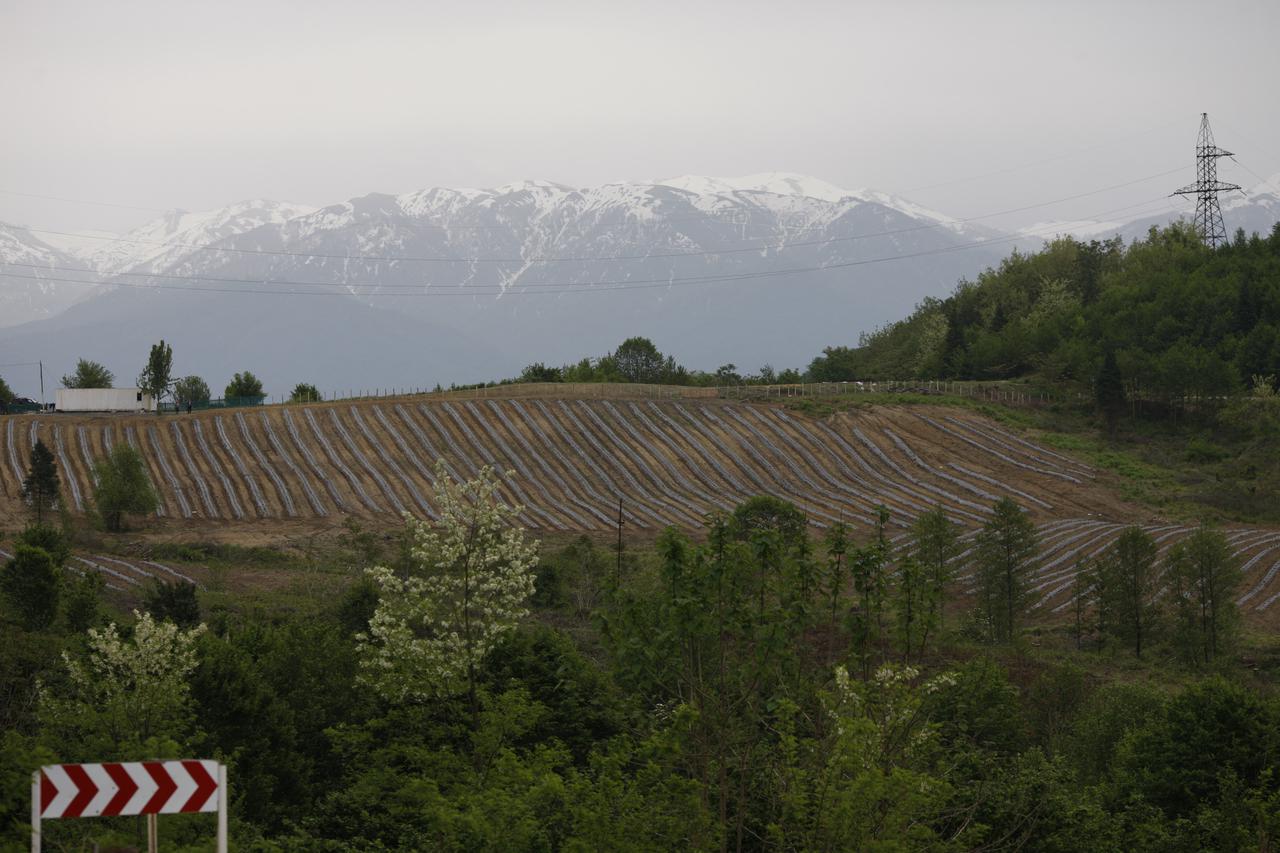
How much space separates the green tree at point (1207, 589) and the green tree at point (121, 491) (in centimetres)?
5548

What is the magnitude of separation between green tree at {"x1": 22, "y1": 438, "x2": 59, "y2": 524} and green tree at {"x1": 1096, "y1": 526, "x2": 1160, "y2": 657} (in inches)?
2187

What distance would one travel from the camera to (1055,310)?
5477 inches

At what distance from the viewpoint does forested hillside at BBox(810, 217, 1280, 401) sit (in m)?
109

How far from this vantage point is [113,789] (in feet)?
37.0

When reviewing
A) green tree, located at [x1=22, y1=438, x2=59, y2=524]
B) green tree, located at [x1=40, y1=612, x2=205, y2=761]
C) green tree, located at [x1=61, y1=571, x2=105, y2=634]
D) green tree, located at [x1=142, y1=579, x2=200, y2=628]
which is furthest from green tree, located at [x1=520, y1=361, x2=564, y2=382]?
green tree, located at [x1=40, y1=612, x2=205, y2=761]

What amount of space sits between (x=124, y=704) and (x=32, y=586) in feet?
69.0

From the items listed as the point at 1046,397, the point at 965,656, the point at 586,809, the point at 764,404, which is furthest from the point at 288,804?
the point at 1046,397

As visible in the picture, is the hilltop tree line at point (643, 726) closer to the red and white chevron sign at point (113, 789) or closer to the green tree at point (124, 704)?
the green tree at point (124, 704)

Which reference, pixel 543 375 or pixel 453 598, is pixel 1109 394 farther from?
pixel 453 598

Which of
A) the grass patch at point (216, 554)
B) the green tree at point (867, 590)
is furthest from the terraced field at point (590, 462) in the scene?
the green tree at point (867, 590)

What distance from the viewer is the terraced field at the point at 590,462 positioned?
258 ft

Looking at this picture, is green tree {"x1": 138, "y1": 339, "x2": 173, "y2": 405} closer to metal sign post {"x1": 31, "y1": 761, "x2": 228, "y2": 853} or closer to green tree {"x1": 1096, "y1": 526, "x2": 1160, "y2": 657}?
green tree {"x1": 1096, "y1": 526, "x2": 1160, "y2": 657}

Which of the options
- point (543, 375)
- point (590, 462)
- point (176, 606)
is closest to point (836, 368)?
point (543, 375)

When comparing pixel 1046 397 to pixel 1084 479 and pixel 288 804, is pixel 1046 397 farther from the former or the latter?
pixel 288 804
